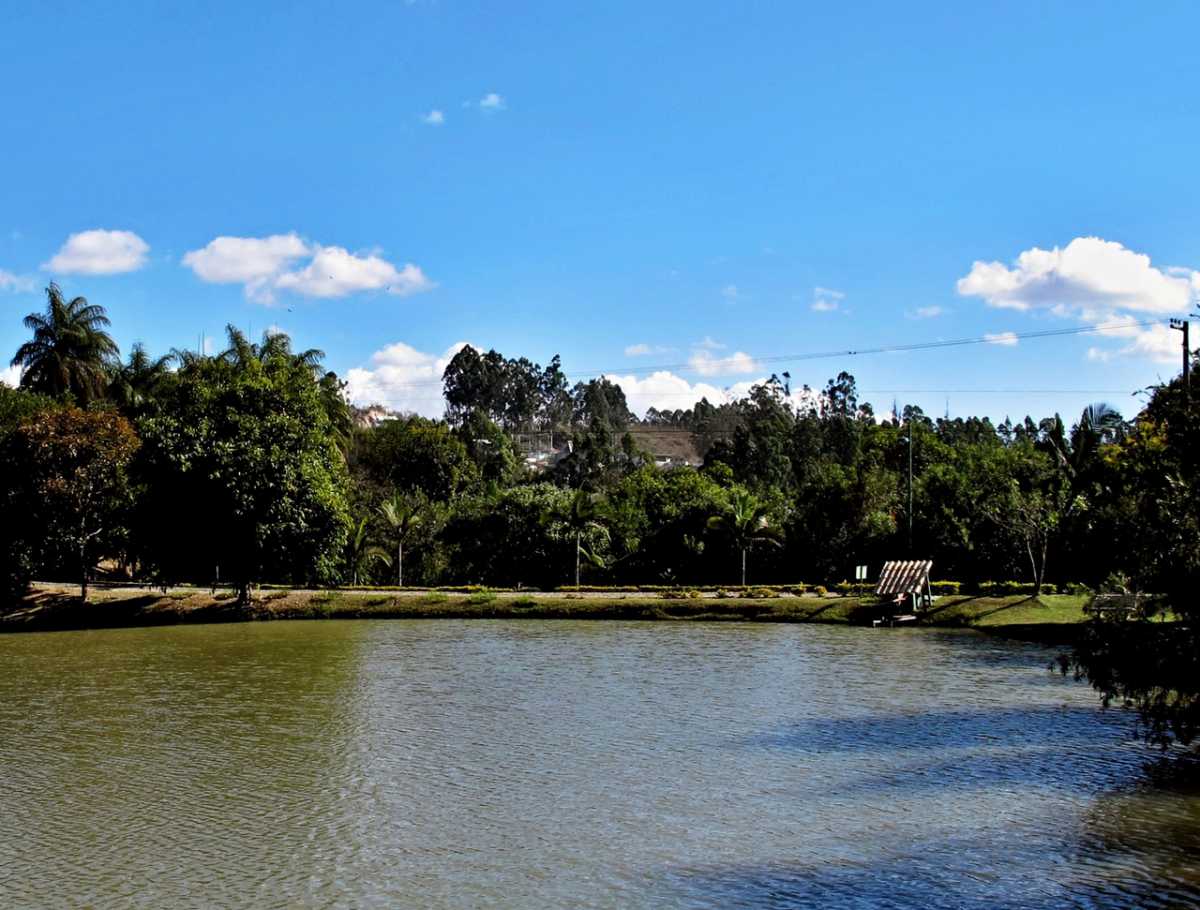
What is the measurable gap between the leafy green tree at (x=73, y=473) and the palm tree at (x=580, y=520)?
1719cm

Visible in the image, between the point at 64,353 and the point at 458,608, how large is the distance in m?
29.5

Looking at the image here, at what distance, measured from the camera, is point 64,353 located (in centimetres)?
5569

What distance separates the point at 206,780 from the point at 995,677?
54.5ft

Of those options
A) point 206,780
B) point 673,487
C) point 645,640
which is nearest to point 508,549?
point 673,487

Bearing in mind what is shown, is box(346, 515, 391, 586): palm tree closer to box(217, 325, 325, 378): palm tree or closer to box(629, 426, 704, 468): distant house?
box(217, 325, 325, 378): palm tree

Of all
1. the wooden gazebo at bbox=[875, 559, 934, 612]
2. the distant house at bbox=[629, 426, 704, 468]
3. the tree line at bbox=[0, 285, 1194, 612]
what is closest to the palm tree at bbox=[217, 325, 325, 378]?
the tree line at bbox=[0, 285, 1194, 612]

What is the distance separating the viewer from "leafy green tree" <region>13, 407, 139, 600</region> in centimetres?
3828

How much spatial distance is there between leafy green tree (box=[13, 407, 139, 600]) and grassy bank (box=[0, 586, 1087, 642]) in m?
1.62

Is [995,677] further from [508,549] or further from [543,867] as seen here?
[508,549]

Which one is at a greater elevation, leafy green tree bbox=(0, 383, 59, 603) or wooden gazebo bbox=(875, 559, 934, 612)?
leafy green tree bbox=(0, 383, 59, 603)

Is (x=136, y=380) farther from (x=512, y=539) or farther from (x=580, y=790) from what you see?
(x=580, y=790)

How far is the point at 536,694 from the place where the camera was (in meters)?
22.1

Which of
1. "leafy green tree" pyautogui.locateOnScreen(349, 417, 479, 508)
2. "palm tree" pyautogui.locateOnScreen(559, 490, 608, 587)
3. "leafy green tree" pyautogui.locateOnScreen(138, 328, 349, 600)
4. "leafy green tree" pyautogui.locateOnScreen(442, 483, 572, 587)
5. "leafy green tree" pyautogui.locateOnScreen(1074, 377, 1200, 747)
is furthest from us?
"leafy green tree" pyautogui.locateOnScreen(349, 417, 479, 508)

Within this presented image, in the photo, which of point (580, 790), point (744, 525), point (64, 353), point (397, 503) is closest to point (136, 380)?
point (64, 353)
